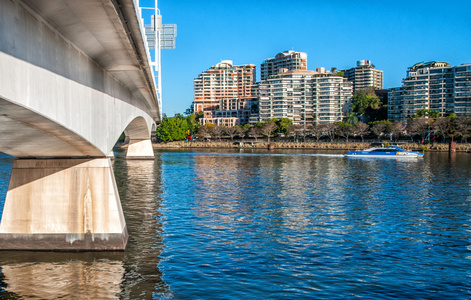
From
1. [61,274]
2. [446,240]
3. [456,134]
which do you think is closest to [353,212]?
[446,240]

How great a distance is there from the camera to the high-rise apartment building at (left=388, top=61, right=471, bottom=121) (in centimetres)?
16338

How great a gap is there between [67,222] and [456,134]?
128 m

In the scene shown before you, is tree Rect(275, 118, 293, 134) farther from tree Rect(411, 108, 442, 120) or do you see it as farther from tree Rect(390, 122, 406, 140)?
tree Rect(411, 108, 442, 120)

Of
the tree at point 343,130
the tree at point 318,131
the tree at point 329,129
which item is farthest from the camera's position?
the tree at point 318,131

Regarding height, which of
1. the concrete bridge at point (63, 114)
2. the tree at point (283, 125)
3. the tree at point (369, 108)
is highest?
the tree at point (369, 108)

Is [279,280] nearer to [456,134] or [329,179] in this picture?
[329,179]

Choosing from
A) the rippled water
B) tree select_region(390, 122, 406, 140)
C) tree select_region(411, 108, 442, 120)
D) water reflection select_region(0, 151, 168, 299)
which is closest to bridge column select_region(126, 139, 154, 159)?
the rippled water

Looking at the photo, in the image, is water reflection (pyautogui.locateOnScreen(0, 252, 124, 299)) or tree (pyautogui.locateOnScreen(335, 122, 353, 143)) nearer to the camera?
water reflection (pyautogui.locateOnScreen(0, 252, 124, 299))

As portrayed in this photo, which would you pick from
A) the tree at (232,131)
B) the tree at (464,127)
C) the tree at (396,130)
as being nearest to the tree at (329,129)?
the tree at (396,130)

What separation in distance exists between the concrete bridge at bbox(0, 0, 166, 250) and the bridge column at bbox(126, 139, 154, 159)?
6045cm

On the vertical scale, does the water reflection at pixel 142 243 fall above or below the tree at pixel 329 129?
below

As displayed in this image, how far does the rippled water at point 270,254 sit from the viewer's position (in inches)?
606

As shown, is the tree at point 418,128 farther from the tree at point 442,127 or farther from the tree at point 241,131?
the tree at point 241,131

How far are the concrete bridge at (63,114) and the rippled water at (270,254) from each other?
130 centimetres
